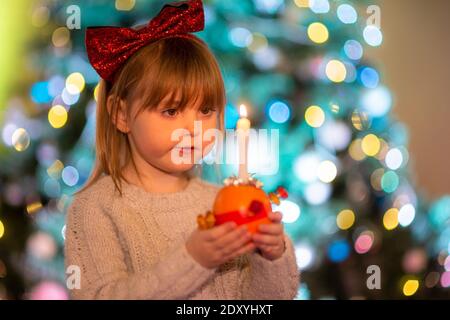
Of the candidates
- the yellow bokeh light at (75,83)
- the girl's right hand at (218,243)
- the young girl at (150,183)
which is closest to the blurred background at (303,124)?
the yellow bokeh light at (75,83)

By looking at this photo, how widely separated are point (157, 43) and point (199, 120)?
18 centimetres

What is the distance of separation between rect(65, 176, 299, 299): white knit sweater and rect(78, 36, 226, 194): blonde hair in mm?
58

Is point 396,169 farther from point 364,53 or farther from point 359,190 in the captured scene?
point 364,53

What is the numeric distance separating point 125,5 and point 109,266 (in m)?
1.09

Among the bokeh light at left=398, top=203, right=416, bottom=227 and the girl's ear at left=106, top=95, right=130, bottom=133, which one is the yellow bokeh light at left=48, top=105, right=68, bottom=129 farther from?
the bokeh light at left=398, top=203, right=416, bottom=227

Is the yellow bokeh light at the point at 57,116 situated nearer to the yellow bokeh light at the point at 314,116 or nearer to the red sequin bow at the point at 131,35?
the red sequin bow at the point at 131,35

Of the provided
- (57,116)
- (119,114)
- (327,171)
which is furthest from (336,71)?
(119,114)

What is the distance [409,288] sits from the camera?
7.38 feet

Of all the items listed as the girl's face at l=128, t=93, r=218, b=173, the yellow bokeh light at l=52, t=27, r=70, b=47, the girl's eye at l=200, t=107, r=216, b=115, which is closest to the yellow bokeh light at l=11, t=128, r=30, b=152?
the yellow bokeh light at l=52, t=27, r=70, b=47

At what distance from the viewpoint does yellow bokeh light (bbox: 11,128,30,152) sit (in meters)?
1.93

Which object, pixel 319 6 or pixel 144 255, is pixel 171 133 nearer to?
pixel 144 255

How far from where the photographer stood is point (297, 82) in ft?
6.84
